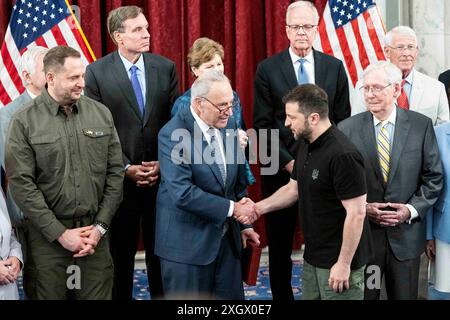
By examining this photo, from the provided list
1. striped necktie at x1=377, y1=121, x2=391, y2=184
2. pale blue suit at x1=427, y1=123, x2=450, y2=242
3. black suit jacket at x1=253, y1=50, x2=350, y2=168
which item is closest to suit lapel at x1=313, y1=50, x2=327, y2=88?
black suit jacket at x1=253, y1=50, x2=350, y2=168

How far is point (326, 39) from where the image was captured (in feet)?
19.2

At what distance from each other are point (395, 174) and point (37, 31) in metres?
2.86

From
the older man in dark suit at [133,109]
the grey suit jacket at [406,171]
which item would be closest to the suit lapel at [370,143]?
the grey suit jacket at [406,171]

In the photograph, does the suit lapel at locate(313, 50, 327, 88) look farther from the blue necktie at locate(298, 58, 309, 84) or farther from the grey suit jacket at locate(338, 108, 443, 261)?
the grey suit jacket at locate(338, 108, 443, 261)

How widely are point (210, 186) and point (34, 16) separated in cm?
237

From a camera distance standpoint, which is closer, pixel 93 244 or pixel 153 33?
pixel 93 244

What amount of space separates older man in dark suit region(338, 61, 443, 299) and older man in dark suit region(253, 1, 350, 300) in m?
0.69

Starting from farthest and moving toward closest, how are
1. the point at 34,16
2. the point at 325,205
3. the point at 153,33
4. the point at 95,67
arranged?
the point at 153,33 < the point at 34,16 < the point at 95,67 < the point at 325,205

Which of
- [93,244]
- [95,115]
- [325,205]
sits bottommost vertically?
[93,244]

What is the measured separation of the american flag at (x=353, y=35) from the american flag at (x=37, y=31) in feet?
5.94

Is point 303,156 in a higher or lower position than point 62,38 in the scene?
lower
